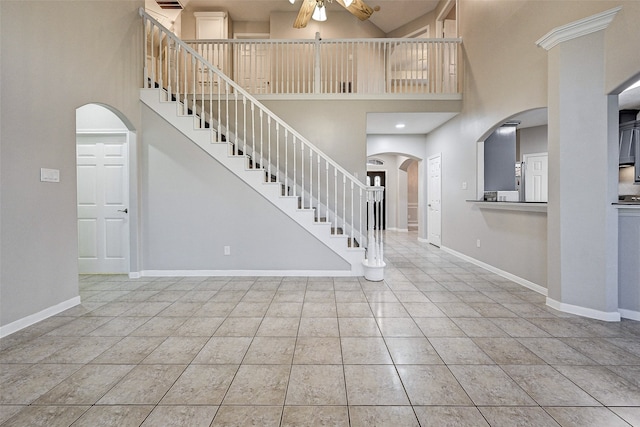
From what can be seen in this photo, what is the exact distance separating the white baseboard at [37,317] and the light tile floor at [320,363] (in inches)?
3.0

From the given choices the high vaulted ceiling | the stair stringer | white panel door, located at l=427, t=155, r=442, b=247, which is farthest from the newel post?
the high vaulted ceiling

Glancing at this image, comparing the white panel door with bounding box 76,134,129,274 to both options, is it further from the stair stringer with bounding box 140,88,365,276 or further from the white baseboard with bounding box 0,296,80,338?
the white baseboard with bounding box 0,296,80,338

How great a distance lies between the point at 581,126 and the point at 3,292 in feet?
16.7

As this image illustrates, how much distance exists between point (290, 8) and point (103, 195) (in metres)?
5.58

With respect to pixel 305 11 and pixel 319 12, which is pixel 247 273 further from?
pixel 319 12

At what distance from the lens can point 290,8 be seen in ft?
21.5

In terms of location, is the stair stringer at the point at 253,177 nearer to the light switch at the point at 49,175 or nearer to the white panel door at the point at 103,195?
the white panel door at the point at 103,195

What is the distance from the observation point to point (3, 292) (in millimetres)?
2299

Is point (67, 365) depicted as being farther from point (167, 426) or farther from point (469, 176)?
point (469, 176)

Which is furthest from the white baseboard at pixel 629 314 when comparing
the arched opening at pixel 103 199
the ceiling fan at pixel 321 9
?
the arched opening at pixel 103 199

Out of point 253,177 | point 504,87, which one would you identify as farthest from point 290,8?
point 504,87

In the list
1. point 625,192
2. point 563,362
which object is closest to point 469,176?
point 625,192

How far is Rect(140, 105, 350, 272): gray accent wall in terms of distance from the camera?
3.97m

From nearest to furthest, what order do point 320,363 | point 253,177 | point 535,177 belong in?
point 320,363 → point 253,177 → point 535,177
